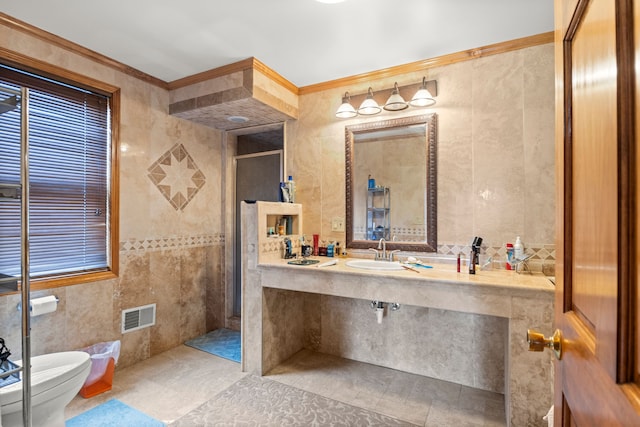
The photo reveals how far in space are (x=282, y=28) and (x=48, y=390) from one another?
2.40m

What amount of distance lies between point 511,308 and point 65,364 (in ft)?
8.28

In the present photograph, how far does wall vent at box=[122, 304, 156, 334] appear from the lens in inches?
101

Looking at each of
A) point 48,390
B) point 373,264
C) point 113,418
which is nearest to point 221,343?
point 113,418

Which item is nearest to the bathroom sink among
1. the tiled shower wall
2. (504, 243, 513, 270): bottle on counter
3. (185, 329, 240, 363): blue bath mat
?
(504, 243, 513, 270): bottle on counter

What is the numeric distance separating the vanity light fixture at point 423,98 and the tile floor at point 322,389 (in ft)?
6.85

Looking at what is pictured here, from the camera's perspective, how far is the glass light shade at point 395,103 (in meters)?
2.41

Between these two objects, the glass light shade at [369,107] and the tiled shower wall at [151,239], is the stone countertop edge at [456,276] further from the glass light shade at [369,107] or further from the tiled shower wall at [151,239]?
the glass light shade at [369,107]

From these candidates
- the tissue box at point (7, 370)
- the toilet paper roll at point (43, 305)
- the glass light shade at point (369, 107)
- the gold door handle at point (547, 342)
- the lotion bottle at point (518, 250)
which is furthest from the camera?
the glass light shade at point (369, 107)

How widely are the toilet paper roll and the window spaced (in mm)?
103

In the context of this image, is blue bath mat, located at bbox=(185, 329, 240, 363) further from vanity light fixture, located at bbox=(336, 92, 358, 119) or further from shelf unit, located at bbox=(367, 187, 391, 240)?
vanity light fixture, located at bbox=(336, 92, 358, 119)

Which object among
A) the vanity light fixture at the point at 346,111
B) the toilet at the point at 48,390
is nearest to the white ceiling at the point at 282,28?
the vanity light fixture at the point at 346,111

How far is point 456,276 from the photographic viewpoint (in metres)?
1.97

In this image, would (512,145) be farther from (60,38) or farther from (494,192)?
(60,38)

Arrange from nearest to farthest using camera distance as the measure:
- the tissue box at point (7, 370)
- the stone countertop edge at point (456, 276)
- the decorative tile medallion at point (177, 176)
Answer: the tissue box at point (7, 370), the stone countertop edge at point (456, 276), the decorative tile medallion at point (177, 176)
